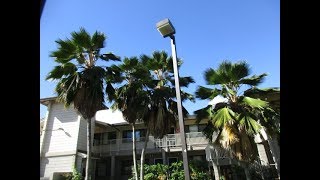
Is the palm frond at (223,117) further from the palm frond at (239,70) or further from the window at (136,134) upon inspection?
the window at (136,134)

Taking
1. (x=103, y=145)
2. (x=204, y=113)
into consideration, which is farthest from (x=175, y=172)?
(x=103, y=145)

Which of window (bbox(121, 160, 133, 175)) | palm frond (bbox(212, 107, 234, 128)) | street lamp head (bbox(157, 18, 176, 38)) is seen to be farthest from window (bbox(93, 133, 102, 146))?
street lamp head (bbox(157, 18, 176, 38))

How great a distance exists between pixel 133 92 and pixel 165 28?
38.6 feet

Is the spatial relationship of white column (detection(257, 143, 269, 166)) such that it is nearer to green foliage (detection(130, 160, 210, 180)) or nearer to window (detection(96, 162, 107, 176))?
green foliage (detection(130, 160, 210, 180))

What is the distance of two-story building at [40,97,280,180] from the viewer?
2444 centimetres

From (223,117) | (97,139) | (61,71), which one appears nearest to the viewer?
(223,117)

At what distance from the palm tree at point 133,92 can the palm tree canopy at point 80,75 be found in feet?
6.62

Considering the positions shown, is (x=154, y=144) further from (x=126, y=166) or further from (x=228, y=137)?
(x=228, y=137)

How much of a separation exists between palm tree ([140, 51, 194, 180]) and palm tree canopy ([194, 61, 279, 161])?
3.02 meters

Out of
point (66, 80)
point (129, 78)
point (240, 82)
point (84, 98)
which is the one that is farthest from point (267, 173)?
point (66, 80)

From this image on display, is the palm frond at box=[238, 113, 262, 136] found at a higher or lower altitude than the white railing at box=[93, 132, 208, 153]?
higher

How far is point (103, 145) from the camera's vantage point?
1153 inches

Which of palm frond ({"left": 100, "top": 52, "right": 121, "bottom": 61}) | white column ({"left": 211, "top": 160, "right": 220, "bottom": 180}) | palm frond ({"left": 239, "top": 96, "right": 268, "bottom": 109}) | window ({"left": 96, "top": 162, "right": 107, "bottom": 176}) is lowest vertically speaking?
window ({"left": 96, "top": 162, "right": 107, "bottom": 176})
